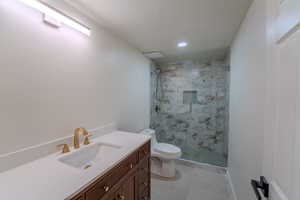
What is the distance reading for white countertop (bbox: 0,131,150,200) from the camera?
662 millimetres

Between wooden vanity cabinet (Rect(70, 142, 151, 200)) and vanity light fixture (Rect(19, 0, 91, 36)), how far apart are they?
4.29ft

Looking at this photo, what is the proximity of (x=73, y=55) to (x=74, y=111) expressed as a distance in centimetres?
56

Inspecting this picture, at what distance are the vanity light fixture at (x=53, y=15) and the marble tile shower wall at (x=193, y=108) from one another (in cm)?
201

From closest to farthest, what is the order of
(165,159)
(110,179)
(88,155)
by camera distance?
(110,179)
(88,155)
(165,159)

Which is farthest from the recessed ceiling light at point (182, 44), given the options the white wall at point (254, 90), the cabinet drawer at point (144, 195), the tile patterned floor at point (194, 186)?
the tile patterned floor at point (194, 186)

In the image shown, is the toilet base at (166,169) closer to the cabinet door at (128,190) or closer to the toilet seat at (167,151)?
the toilet seat at (167,151)

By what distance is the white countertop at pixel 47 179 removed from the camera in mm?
662

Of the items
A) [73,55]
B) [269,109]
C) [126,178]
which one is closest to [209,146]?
[126,178]

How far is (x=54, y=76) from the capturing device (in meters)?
1.16

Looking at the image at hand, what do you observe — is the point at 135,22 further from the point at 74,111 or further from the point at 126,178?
the point at 126,178

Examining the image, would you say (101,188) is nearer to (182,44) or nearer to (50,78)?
(50,78)

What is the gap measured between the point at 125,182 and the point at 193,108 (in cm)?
238

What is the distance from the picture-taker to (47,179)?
78cm

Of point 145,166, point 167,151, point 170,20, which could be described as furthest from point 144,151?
point 170,20
